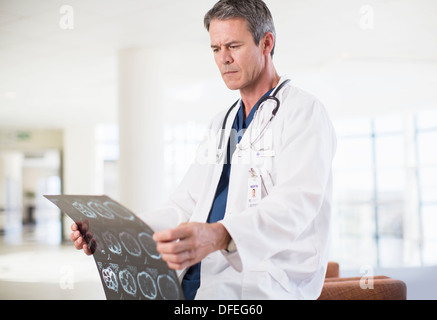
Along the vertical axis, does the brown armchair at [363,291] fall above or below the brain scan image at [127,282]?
below

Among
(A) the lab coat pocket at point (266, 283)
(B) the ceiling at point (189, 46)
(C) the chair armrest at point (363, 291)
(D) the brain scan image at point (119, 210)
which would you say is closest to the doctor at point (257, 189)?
(A) the lab coat pocket at point (266, 283)

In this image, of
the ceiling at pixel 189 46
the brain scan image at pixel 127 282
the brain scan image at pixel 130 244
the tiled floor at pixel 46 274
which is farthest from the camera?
the tiled floor at pixel 46 274

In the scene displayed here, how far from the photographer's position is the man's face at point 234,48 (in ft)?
4.62

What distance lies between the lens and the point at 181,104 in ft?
36.1

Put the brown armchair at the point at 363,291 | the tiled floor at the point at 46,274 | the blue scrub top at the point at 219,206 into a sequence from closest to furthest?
the blue scrub top at the point at 219,206 → the brown armchair at the point at 363,291 → the tiled floor at the point at 46,274

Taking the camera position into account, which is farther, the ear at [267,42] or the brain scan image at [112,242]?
the ear at [267,42]

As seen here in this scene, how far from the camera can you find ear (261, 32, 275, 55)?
1480mm

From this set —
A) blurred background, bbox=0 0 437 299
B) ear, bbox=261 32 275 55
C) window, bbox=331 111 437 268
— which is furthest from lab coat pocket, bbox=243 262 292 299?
window, bbox=331 111 437 268

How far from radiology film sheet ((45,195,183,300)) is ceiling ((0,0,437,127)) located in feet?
12.2

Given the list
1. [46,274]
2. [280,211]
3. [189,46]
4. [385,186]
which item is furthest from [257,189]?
[385,186]

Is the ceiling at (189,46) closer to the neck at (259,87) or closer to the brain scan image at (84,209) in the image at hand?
the neck at (259,87)

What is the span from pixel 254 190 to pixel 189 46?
16.4ft
